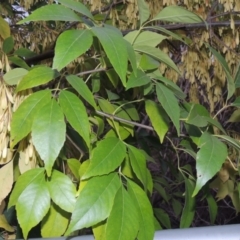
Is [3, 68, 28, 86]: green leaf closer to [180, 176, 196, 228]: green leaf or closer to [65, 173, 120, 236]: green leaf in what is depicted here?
[65, 173, 120, 236]: green leaf

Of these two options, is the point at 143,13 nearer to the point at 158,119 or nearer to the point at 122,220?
the point at 158,119

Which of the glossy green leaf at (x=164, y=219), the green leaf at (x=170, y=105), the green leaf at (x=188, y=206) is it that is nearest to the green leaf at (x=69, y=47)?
the green leaf at (x=170, y=105)

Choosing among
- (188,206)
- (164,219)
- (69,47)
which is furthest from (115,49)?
(164,219)

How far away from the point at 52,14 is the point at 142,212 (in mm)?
217

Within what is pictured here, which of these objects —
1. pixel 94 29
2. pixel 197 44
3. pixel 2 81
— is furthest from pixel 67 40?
pixel 197 44

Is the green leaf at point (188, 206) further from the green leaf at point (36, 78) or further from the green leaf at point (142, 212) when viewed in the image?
the green leaf at point (36, 78)

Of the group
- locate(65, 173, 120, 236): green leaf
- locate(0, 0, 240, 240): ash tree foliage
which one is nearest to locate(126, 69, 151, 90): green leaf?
locate(0, 0, 240, 240): ash tree foliage

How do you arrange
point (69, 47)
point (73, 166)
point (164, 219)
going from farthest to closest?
point (164, 219) < point (73, 166) < point (69, 47)

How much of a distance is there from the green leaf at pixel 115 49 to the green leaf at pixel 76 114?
0.19 ft

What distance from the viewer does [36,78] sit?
0.40 m

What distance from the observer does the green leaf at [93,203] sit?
0.36m

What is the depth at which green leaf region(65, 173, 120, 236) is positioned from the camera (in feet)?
1.18

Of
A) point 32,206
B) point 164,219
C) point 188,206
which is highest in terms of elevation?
point 32,206

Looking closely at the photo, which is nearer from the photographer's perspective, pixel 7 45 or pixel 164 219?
pixel 7 45
